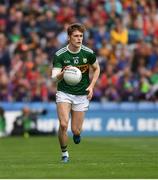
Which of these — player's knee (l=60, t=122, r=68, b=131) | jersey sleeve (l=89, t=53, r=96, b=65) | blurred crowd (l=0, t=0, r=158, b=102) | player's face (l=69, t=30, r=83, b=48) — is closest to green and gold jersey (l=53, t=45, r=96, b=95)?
jersey sleeve (l=89, t=53, r=96, b=65)

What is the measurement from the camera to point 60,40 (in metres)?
31.7

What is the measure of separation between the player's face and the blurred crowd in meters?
13.8

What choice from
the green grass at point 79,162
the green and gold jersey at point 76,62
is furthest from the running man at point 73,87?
the green grass at point 79,162

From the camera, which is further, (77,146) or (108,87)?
(108,87)

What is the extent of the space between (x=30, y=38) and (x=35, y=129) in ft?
15.1

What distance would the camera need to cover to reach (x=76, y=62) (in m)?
15.4

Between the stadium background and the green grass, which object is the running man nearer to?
the green grass

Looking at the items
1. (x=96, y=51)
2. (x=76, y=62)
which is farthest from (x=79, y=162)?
(x=96, y=51)

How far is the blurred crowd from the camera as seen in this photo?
2933 cm

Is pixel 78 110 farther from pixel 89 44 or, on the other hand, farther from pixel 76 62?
pixel 89 44

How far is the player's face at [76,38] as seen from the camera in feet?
49.5

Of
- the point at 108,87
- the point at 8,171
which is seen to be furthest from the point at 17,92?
the point at 8,171

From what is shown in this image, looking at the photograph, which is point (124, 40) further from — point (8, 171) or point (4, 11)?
point (8, 171)

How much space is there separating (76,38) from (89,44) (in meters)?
16.0
